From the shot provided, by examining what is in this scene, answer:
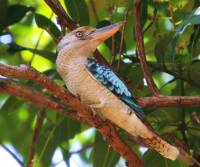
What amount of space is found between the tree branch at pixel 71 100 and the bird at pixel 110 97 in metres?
0.19

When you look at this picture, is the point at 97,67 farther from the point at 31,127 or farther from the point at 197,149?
the point at 31,127

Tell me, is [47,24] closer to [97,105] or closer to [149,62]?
[149,62]

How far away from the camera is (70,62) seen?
9.06ft

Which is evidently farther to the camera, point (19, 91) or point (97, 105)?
point (97, 105)

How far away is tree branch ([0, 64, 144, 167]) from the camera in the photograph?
2.13 meters

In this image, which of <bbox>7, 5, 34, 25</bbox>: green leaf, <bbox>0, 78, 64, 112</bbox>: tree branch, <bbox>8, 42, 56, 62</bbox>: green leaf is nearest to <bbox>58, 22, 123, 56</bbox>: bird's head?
<bbox>8, 42, 56, 62</bbox>: green leaf

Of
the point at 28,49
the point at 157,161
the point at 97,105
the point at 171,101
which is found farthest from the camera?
the point at 28,49

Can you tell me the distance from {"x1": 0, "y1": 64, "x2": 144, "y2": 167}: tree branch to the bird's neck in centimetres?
40

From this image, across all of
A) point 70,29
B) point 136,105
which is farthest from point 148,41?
point 136,105

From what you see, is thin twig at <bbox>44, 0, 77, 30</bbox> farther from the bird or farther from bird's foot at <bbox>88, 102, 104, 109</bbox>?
bird's foot at <bbox>88, 102, 104, 109</bbox>

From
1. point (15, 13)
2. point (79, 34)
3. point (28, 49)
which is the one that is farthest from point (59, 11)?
point (15, 13)

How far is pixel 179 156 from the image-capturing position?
2.56m

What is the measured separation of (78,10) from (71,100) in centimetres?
104

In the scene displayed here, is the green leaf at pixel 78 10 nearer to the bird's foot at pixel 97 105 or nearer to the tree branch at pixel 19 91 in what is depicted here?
the bird's foot at pixel 97 105
